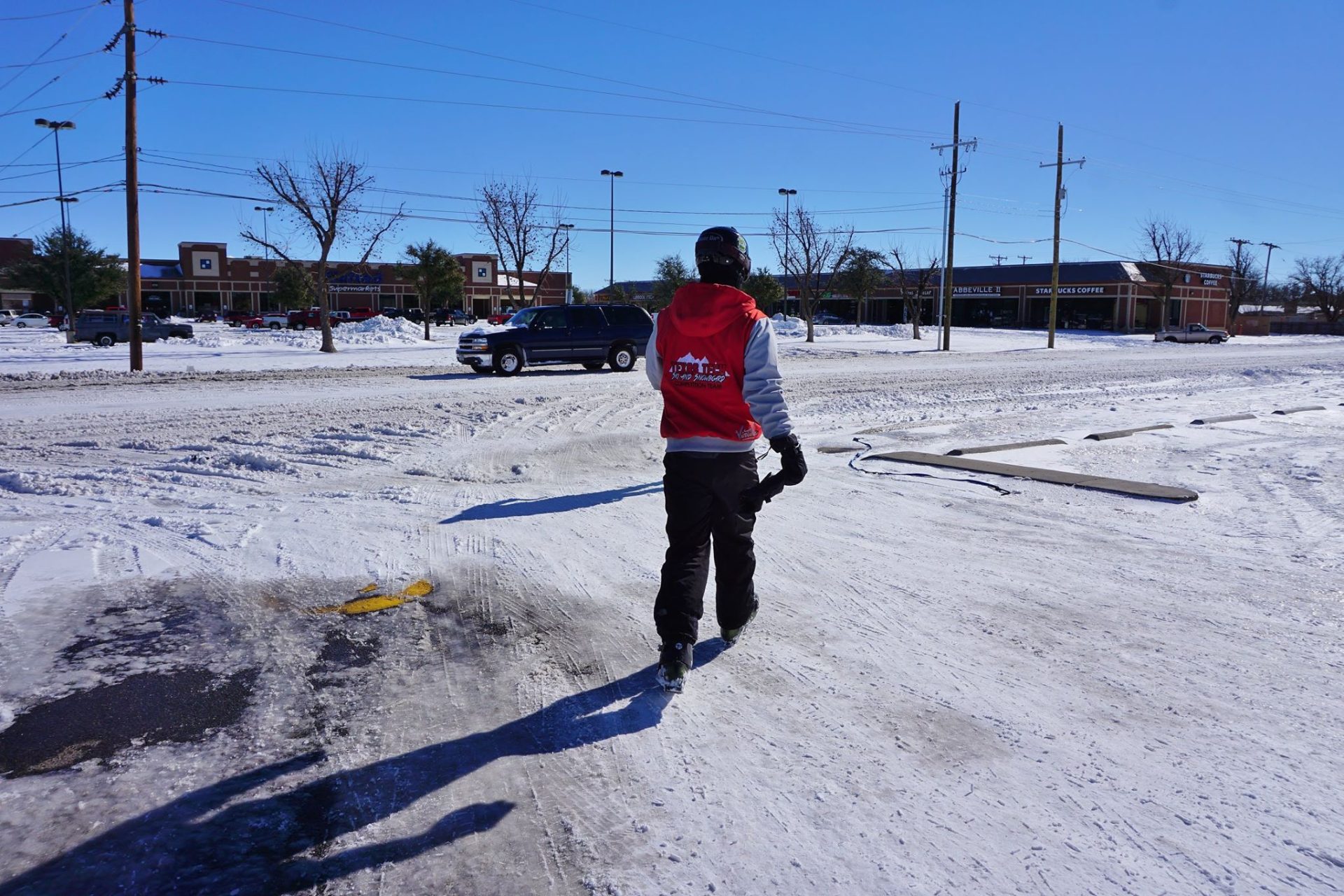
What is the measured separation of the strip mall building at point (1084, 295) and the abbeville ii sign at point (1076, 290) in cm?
6

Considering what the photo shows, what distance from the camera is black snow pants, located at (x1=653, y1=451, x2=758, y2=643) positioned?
12.2 ft

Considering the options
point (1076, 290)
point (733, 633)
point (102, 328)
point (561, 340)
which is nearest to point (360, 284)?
point (102, 328)

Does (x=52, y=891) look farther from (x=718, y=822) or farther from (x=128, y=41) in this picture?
(x=128, y=41)

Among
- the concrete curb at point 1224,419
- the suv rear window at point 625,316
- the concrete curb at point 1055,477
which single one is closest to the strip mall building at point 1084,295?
the suv rear window at point 625,316

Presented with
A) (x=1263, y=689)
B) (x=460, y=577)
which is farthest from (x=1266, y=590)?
(x=460, y=577)

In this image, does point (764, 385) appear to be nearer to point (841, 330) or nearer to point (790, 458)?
point (790, 458)

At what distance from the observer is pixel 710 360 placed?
370cm

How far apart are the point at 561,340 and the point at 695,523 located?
18.3m

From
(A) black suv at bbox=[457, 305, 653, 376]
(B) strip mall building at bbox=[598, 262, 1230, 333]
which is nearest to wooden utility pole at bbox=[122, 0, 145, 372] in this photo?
(A) black suv at bbox=[457, 305, 653, 376]

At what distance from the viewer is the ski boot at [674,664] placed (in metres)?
3.69

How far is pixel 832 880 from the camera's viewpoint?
2494 millimetres

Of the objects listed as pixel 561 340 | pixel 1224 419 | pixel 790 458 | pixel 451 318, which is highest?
pixel 451 318

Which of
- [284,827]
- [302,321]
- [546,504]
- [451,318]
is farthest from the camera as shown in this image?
[451,318]

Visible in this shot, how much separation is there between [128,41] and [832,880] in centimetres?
2574
